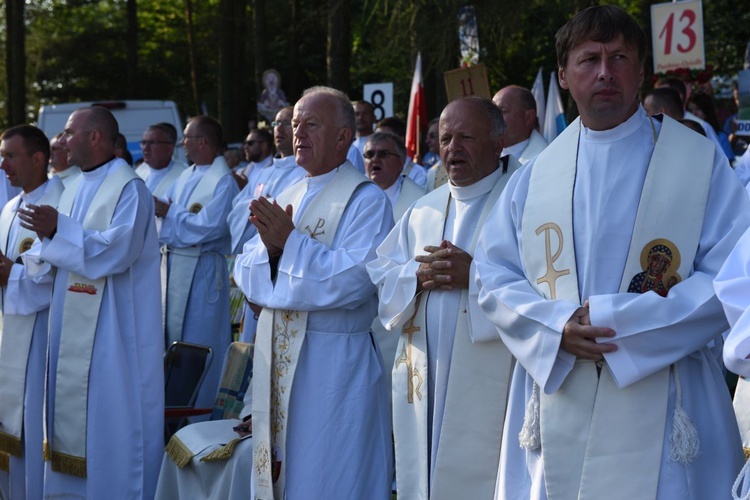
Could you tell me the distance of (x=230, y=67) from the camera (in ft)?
80.5

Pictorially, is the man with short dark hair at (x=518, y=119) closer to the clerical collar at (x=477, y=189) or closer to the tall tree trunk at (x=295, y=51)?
the clerical collar at (x=477, y=189)

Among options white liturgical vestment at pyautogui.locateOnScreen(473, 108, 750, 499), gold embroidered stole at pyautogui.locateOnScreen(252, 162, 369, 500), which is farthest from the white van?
white liturgical vestment at pyautogui.locateOnScreen(473, 108, 750, 499)

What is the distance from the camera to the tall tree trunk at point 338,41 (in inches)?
612

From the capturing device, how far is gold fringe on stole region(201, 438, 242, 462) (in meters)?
6.06

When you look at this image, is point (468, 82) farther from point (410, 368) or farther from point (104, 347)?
point (410, 368)

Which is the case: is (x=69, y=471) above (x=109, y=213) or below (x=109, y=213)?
below

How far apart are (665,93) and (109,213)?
12.3 feet

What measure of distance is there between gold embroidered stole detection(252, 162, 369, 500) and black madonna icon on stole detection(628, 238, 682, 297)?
2137 mm

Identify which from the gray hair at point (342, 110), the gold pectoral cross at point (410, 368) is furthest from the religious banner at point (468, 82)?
the gold pectoral cross at point (410, 368)

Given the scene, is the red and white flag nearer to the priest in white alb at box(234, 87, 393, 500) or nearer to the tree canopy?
the tree canopy

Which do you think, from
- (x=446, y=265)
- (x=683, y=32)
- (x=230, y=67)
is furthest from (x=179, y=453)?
(x=230, y=67)

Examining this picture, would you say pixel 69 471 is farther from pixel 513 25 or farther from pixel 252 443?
pixel 513 25

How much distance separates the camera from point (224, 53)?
79.8ft

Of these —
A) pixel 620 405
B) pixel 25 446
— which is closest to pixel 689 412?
pixel 620 405
